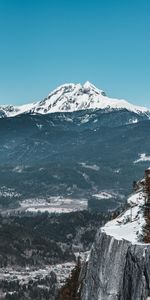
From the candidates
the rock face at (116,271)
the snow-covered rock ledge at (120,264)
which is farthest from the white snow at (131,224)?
the rock face at (116,271)

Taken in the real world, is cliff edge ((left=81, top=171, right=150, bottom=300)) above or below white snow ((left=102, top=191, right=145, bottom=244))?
below

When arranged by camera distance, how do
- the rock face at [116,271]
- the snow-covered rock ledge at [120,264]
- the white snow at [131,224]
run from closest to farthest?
the rock face at [116,271] → the snow-covered rock ledge at [120,264] → the white snow at [131,224]

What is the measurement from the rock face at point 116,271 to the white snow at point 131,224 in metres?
1.65

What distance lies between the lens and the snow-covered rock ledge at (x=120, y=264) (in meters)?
75.3

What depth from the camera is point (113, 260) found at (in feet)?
276

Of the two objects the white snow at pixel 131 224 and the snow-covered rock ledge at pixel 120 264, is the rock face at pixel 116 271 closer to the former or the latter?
the snow-covered rock ledge at pixel 120 264

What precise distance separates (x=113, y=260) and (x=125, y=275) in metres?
5.11

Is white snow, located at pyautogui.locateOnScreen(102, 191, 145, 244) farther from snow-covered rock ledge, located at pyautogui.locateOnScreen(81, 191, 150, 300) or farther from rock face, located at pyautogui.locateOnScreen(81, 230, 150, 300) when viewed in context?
rock face, located at pyautogui.locateOnScreen(81, 230, 150, 300)

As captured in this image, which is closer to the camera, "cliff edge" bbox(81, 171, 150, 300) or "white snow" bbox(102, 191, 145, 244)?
"cliff edge" bbox(81, 171, 150, 300)

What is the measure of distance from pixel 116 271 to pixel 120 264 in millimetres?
1565

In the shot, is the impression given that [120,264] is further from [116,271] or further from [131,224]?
[131,224]

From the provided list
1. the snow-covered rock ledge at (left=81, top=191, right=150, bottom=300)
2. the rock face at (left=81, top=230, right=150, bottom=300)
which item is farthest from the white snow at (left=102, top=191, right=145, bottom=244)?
the rock face at (left=81, top=230, right=150, bottom=300)

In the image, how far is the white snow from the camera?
86.9m

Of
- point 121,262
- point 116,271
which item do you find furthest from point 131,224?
point 121,262
